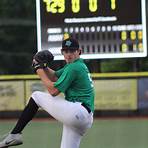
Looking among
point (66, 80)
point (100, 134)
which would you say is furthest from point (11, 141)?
point (100, 134)

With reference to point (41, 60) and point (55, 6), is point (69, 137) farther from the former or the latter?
point (55, 6)

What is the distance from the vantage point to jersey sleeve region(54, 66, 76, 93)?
5.15 meters

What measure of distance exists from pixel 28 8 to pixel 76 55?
24.2 feet

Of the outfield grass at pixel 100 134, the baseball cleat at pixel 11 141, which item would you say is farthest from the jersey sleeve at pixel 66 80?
the outfield grass at pixel 100 134

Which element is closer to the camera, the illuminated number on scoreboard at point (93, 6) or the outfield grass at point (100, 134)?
the outfield grass at point (100, 134)

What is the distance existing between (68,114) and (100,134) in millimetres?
4290

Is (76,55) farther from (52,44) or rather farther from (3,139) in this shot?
(52,44)

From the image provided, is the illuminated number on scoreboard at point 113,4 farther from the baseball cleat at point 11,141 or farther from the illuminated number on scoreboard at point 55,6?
the baseball cleat at point 11,141

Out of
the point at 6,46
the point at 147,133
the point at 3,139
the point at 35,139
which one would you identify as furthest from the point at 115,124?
the point at 3,139

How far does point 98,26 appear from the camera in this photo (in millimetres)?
11438

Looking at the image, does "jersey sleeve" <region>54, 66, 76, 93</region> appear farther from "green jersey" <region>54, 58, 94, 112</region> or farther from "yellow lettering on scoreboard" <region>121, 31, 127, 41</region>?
"yellow lettering on scoreboard" <region>121, 31, 127, 41</region>

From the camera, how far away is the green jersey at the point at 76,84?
16.9 feet

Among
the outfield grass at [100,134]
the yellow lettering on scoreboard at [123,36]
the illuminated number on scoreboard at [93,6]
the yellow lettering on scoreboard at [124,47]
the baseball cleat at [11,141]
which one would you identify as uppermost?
the illuminated number on scoreboard at [93,6]

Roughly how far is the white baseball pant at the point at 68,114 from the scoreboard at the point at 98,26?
6.21m
